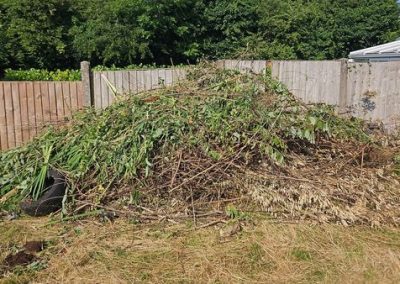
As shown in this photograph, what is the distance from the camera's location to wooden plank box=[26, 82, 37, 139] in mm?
6496

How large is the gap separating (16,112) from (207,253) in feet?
13.3

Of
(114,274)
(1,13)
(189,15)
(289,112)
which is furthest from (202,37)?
(114,274)

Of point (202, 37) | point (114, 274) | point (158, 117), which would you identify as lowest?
point (114, 274)

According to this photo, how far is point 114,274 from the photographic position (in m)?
3.62

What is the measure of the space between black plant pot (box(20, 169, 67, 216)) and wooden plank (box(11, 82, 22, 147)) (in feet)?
6.02

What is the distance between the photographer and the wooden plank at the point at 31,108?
6.50m

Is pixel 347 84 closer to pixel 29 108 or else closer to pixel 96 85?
pixel 96 85

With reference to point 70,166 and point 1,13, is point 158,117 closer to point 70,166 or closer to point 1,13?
point 70,166

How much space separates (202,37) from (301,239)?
10.8 m

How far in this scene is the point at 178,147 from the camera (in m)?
5.01

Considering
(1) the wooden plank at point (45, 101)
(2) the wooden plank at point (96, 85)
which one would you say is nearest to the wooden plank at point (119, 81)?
(2) the wooden plank at point (96, 85)

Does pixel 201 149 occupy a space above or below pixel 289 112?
below

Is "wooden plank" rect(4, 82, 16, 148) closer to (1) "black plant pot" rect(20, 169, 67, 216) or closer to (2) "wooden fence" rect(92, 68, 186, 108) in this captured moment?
(2) "wooden fence" rect(92, 68, 186, 108)

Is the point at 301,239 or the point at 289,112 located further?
the point at 289,112
